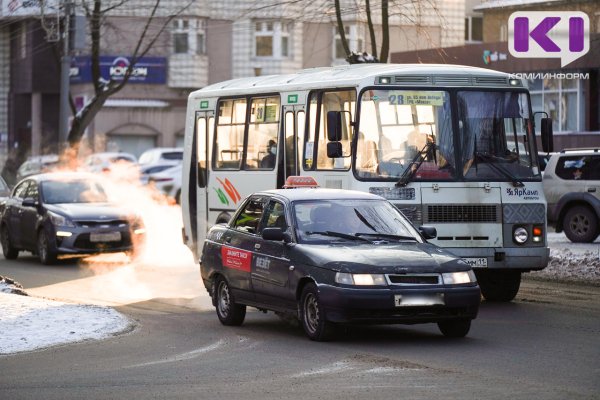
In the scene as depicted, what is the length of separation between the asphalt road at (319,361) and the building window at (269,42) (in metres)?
47.7

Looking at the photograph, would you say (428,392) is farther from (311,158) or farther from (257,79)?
(257,79)

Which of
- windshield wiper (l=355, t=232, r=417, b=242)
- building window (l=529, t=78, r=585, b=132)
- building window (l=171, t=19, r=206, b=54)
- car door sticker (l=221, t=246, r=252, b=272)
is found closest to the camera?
windshield wiper (l=355, t=232, r=417, b=242)

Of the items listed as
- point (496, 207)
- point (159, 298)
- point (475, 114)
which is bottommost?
point (159, 298)

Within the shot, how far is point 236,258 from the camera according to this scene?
1478 cm

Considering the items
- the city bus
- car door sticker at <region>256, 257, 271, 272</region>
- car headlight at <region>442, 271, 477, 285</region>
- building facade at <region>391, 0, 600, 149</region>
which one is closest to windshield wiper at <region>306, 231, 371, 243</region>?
car door sticker at <region>256, 257, 271, 272</region>

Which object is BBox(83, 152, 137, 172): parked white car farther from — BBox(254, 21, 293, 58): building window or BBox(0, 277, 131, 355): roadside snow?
BBox(0, 277, 131, 355): roadside snow

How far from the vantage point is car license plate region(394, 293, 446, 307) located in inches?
499

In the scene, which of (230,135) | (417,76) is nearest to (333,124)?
(417,76)

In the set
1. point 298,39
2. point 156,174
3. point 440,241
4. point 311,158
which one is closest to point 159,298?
point 311,158

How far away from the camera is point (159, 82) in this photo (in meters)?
64.8

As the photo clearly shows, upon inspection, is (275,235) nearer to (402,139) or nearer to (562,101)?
(402,139)

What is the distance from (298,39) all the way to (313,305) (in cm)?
5186

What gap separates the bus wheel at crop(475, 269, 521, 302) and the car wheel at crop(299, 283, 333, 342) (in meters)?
5.17

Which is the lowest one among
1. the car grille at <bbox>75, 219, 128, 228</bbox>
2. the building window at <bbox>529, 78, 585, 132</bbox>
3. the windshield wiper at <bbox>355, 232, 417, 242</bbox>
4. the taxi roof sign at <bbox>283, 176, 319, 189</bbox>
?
the car grille at <bbox>75, 219, 128, 228</bbox>
